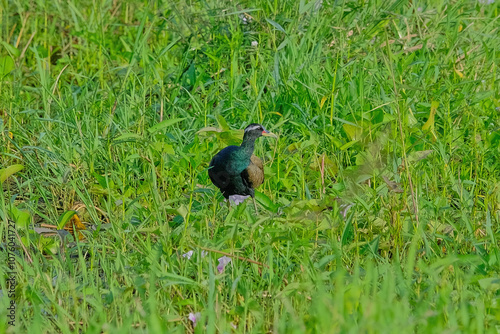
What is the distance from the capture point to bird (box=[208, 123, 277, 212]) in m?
3.64

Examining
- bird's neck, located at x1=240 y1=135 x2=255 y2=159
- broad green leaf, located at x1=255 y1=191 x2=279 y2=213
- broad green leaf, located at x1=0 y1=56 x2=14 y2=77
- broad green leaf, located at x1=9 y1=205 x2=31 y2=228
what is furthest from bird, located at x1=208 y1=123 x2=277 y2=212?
broad green leaf, located at x1=0 y1=56 x2=14 y2=77

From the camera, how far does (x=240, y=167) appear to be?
11.9 ft

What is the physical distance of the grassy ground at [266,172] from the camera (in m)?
2.61

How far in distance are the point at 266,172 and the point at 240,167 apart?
A: 0.53 feet

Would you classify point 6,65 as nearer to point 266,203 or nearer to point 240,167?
point 240,167

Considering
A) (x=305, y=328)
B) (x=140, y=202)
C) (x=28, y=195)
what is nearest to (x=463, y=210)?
(x=305, y=328)

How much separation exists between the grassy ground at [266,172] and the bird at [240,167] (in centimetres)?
10

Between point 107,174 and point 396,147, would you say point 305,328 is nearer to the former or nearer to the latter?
point 396,147

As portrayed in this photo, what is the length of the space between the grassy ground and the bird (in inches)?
3.8

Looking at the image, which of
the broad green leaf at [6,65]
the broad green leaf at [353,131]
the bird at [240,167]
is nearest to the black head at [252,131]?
the bird at [240,167]

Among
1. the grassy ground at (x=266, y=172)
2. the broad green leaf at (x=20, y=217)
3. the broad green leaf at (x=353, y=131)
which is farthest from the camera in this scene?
the broad green leaf at (x=353, y=131)

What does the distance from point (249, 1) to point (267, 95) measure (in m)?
0.80

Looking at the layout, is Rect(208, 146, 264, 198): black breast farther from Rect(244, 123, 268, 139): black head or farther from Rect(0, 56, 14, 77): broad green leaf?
Rect(0, 56, 14, 77): broad green leaf

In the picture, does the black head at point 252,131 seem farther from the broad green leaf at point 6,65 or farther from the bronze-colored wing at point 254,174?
the broad green leaf at point 6,65
